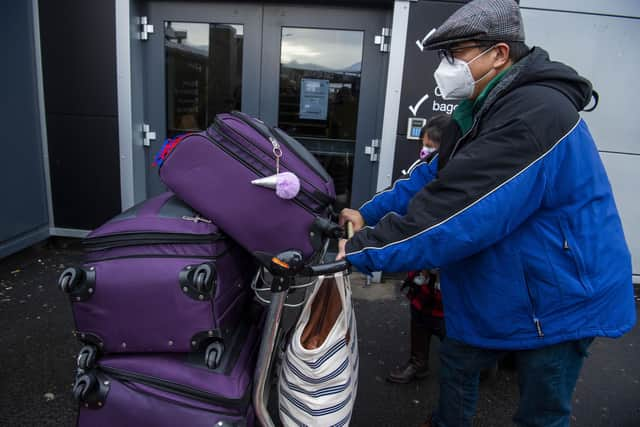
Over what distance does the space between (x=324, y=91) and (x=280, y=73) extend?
46 centimetres

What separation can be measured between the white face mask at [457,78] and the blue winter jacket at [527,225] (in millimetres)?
149

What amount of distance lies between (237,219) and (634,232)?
428 cm

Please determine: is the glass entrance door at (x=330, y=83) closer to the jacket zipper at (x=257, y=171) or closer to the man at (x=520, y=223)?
the man at (x=520, y=223)

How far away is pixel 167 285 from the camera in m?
1.42

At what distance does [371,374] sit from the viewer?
279 cm

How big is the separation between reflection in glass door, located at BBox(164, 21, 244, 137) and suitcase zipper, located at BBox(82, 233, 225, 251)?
10.0 ft

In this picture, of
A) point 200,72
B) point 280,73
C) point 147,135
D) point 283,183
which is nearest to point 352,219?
point 283,183

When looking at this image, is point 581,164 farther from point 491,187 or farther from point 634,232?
point 634,232

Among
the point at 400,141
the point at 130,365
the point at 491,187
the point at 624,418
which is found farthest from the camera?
the point at 400,141

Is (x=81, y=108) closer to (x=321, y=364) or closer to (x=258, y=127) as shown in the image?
(x=258, y=127)

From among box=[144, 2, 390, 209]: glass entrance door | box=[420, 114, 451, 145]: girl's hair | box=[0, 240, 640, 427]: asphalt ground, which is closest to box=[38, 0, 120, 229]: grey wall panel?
box=[144, 2, 390, 209]: glass entrance door

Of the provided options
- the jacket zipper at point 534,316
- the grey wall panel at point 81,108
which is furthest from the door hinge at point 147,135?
the jacket zipper at point 534,316

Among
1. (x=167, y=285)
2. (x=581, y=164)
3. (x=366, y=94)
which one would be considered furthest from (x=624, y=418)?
(x=366, y=94)

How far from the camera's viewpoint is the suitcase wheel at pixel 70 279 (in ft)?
4.59
